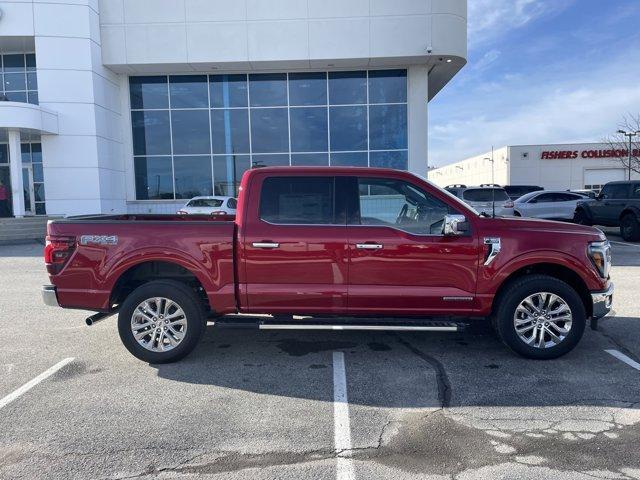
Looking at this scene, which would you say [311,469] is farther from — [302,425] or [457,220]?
[457,220]

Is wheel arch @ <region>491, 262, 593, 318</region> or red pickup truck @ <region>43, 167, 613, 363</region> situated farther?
wheel arch @ <region>491, 262, 593, 318</region>

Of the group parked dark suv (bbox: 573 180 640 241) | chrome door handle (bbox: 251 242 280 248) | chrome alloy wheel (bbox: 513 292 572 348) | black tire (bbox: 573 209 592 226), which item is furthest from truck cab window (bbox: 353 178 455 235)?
black tire (bbox: 573 209 592 226)

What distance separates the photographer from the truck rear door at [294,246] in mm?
4836

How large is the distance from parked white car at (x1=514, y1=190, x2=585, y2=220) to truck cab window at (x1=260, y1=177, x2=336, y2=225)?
617 inches

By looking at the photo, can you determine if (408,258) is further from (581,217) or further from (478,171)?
(478,171)

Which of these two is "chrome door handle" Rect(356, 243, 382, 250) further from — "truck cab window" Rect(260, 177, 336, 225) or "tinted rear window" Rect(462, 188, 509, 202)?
"tinted rear window" Rect(462, 188, 509, 202)

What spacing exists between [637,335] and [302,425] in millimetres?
4494

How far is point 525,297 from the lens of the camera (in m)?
4.86

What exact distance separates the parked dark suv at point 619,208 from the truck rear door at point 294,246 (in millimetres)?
14029

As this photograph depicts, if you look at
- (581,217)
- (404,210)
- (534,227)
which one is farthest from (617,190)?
(404,210)

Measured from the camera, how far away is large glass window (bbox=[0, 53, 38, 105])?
74.8 ft

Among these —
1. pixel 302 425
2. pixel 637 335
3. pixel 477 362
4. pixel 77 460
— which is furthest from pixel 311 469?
pixel 637 335

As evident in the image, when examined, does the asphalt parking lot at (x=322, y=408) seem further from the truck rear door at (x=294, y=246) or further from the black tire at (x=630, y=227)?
the black tire at (x=630, y=227)

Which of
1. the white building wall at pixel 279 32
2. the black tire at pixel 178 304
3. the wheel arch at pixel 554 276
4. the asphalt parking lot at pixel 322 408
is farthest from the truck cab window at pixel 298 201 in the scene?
the white building wall at pixel 279 32
